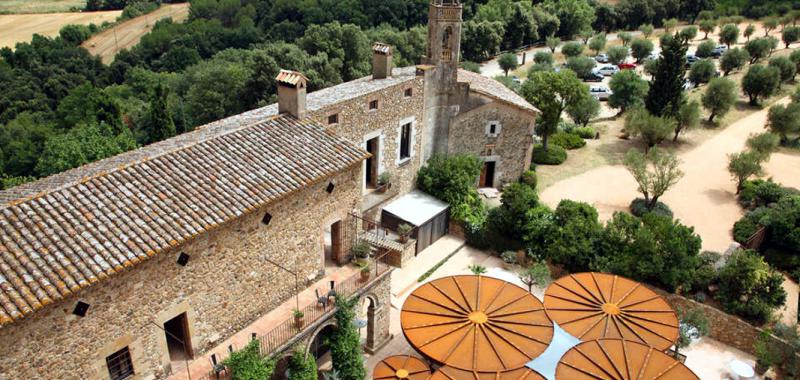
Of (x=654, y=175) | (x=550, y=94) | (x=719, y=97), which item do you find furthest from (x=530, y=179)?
(x=719, y=97)

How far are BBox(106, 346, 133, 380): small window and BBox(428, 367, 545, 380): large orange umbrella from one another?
28.6 feet

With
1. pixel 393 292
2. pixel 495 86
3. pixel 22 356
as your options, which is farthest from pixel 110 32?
pixel 22 356

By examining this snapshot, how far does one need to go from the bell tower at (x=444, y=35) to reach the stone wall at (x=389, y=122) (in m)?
1.73

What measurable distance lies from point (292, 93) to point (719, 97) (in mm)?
39989

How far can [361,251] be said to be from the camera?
22469mm

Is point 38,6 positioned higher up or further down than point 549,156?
further down

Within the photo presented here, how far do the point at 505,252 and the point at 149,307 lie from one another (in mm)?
18633

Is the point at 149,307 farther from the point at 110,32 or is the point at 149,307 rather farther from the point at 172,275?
the point at 110,32

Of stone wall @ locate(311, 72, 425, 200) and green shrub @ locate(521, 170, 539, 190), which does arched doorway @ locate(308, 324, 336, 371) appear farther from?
green shrub @ locate(521, 170, 539, 190)

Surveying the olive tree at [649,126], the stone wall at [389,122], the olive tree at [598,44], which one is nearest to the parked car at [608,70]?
the olive tree at [598,44]

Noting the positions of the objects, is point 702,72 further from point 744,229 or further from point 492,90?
point 492,90

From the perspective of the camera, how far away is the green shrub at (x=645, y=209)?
111 ft

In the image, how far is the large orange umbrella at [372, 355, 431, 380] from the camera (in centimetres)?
1866

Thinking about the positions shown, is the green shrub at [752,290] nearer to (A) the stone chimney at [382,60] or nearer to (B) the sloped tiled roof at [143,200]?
(B) the sloped tiled roof at [143,200]
